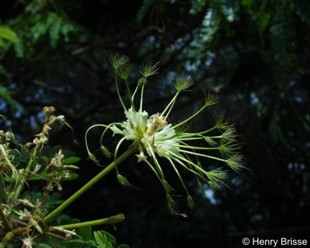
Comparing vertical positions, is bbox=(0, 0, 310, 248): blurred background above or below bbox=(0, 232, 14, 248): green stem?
above

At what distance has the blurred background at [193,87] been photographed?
4285 mm

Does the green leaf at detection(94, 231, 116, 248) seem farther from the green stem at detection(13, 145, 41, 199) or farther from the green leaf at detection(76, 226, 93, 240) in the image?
the green stem at detection(13, 145, 41, 199)

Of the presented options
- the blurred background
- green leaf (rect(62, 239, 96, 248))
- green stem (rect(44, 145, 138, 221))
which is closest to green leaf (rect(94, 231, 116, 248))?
green leaf (rect(62, 239, 96, 248))

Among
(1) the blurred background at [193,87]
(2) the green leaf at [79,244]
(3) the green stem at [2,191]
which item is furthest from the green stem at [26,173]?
(1) the blurred background at [193,87]

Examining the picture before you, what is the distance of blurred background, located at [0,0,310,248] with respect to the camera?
4.29 metres

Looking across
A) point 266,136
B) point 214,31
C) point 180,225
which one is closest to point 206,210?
point 180,225

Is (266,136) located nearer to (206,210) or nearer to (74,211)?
(74,211)

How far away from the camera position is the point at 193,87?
5.93 metres

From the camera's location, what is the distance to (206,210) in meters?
8.97

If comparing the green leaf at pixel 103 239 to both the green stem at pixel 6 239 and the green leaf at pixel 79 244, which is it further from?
the green stem at pixel 6 239

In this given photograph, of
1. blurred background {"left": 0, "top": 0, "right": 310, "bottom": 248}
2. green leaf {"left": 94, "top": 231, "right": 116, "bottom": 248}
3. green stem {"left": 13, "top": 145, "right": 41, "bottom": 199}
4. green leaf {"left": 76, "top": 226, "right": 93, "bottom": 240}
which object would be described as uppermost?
blurred background {"left": 0, "top": 0, "right": 310, "bottom": 248}

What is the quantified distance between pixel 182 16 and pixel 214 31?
6.96 ft

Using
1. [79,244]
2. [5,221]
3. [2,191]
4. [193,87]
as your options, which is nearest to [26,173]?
[2,191]

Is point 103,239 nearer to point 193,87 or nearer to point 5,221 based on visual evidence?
point 5,221
